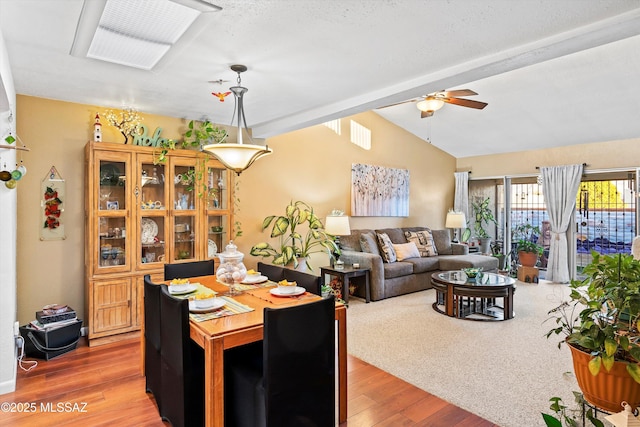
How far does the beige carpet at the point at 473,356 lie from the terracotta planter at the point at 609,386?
0.20 meters

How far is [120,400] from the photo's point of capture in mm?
2629

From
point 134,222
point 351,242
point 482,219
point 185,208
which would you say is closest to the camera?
point 134,222

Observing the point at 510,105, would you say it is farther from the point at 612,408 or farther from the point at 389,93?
the point at 612,408

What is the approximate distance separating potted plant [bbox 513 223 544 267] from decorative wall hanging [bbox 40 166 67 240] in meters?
7.02

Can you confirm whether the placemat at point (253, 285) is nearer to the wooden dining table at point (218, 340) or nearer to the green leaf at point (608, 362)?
the wooden dining table at point (218, 340)

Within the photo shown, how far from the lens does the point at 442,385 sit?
9.28 ft

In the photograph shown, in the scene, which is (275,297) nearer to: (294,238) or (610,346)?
(610,346)

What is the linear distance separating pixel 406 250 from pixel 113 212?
426 centimetres

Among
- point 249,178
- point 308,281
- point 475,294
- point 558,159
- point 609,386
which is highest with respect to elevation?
point 558,159

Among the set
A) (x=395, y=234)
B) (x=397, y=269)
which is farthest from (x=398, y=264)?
(x=395, y=234)

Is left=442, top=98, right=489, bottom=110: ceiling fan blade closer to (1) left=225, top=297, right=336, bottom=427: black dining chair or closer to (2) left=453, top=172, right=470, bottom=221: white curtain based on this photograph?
(2) left=453, top=172, right=470, bottom=221: white curtain

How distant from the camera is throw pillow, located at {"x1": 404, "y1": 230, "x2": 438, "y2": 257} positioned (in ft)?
21.2

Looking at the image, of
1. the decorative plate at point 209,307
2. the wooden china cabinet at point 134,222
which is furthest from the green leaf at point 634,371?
the wooden china cabinet at point 134,222

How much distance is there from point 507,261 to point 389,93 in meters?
5.42
